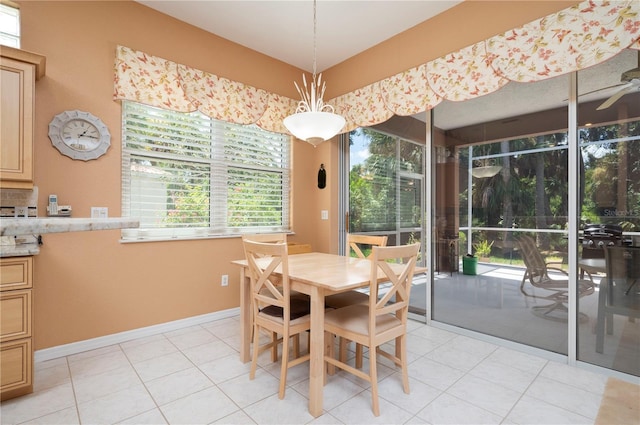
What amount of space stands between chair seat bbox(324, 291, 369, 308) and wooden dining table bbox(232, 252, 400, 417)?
0.90 feet

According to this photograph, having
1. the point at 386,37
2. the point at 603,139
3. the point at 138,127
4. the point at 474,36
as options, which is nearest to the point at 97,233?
the point at 138,127

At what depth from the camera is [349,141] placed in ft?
13.4

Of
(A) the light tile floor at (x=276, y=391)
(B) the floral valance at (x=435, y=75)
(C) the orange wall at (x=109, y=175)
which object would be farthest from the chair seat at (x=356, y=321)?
(B) the floral valance at (x=435, y=75)

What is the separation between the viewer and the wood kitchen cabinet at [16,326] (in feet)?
5.98

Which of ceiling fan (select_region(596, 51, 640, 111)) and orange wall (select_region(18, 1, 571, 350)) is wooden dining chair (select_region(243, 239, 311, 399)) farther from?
ceiling fan (select_region(596, 51, 640, 111))

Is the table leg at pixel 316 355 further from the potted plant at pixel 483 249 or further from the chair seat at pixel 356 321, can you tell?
the potted plant at pixel 483 249

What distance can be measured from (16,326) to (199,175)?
1.82m

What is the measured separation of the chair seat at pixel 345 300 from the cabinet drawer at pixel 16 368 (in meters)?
1.92

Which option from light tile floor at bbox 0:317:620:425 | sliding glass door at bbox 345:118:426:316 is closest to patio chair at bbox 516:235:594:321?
light tile floor at bbox 0:317:620:425

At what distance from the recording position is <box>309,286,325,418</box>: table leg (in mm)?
1775

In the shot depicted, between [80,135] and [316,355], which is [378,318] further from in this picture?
[80,135]

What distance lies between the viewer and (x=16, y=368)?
1.87 m

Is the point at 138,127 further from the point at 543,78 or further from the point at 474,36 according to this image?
the point at 543,78

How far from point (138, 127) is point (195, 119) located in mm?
543
